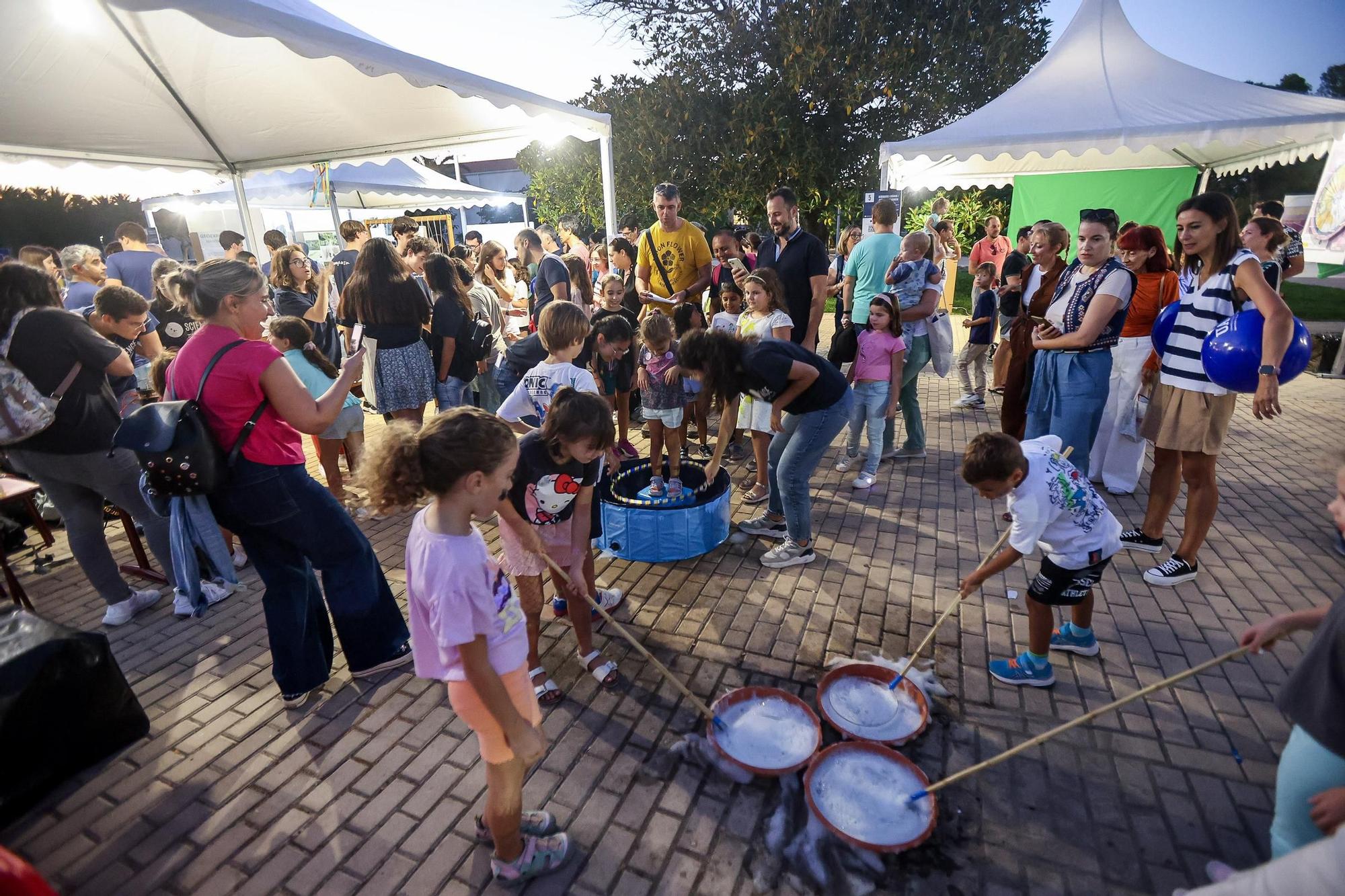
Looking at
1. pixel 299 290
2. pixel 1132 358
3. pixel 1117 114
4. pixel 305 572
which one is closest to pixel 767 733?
pixel 305 572

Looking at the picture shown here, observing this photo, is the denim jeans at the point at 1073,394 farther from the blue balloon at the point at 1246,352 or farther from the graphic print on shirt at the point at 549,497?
the graphic print on shirt at the point at 549,497

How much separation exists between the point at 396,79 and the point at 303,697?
5644 mm

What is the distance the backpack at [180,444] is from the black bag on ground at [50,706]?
2.48 ft

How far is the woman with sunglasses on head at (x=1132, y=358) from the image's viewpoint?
443 cm

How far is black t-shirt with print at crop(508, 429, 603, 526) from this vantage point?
8.80ft

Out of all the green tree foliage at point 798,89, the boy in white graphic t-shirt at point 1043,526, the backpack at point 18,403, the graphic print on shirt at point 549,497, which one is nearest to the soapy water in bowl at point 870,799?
the boy in white graphic t-shirt at point 1043,526

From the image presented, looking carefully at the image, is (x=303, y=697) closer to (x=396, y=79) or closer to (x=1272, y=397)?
(x=1272, y=397)

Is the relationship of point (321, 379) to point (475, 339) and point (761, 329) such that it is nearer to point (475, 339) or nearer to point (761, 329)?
point (475, 339)

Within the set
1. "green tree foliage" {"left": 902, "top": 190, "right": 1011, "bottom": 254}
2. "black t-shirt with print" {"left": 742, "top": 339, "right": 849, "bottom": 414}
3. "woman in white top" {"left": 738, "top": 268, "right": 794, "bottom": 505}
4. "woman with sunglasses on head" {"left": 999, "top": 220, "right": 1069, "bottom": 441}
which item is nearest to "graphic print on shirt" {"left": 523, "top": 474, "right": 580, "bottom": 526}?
"black t-shirt with print" {"left": 742, "top": 339, "right": 849, "bottom": 414}

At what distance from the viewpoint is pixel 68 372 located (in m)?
3.22

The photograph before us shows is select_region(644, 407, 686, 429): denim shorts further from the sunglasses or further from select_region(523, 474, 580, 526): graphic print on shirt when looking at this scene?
the sunglasses

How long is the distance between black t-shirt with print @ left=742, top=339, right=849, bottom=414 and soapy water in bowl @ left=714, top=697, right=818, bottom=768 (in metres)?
1.69

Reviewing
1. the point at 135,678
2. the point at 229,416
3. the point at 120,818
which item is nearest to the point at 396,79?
the point at 229,416

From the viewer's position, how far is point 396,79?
5.97 m
